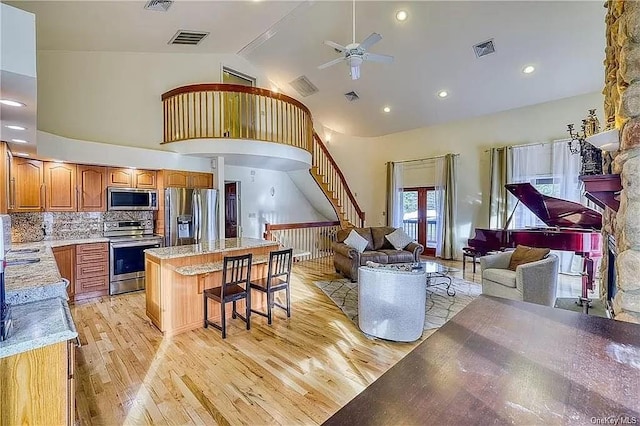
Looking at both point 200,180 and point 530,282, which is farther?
point 200,180

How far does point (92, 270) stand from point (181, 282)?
2125 mm

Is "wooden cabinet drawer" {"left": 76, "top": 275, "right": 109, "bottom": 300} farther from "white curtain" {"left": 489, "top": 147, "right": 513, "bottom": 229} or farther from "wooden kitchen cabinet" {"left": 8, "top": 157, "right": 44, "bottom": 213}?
"white curtain" {"left": 489, "top": 147, "right": 513, "bottom": 229}

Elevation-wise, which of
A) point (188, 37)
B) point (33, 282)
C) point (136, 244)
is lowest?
Result: point (136, 244)

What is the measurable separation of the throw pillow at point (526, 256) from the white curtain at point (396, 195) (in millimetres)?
4324

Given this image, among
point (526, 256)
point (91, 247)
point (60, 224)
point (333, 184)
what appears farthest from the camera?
point (333, 184)

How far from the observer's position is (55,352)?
1449 millimetres

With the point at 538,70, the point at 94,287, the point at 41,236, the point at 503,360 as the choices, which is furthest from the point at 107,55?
the point at 538,70

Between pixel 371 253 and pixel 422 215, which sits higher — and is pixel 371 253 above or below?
below

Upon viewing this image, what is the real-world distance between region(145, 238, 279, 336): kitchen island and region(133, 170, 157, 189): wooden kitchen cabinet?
7.29ft

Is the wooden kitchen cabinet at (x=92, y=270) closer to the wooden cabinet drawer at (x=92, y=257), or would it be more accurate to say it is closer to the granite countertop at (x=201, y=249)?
the wooden cabinet drawer at (x=92, y=257)

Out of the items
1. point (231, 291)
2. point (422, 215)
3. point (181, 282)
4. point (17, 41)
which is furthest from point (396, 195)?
point (17, 41)

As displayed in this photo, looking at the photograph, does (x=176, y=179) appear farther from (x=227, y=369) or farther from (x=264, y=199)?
(x=227, y=369)

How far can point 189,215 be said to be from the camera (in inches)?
221

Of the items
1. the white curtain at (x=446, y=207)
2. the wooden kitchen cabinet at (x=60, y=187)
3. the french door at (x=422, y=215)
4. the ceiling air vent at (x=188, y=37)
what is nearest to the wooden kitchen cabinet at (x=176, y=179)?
the wooden kitchen cabinet at (x=60, y=187)
